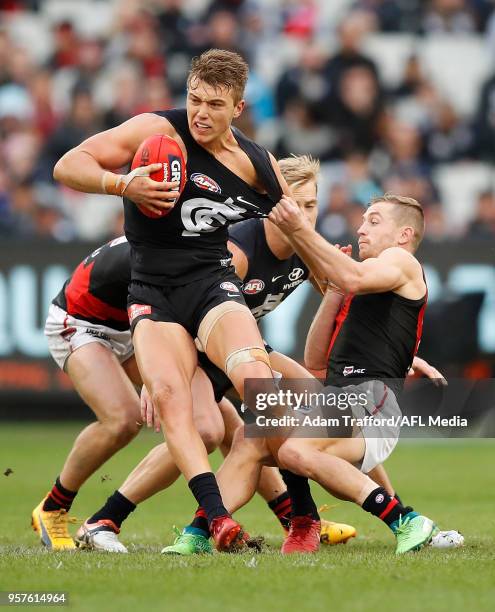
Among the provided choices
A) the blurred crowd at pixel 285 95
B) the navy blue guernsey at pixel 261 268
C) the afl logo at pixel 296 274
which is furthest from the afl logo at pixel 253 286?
the blurred crowd at pixel 285 95

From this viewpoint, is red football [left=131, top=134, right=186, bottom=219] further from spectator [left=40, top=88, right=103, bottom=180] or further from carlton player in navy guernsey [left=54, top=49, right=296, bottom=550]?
spectator [left=40, top=88, right=103, bottom=180]

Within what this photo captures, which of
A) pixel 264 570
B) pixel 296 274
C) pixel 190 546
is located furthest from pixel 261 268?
pixel 264 570

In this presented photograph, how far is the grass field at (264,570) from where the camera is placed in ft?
15.8

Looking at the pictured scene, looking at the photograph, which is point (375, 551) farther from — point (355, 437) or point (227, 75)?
point (227, 75)

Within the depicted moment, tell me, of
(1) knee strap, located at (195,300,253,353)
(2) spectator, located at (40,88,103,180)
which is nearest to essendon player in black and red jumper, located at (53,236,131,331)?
(1) knee strap, located at (195,300,253,353)

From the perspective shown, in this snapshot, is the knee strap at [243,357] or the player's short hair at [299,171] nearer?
the knee strap at [243,357]

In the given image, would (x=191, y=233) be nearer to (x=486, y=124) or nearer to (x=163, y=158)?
(x=163, y=158)

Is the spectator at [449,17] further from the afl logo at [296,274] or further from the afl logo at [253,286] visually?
the afl logo at [253,286]

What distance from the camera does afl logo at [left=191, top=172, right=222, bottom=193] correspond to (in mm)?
6562

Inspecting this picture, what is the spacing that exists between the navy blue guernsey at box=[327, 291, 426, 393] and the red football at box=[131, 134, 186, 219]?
1.22m

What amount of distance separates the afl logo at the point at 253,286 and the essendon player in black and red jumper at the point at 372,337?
625 millimetres

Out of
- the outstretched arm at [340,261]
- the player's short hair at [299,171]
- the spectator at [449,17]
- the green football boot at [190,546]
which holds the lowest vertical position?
the green football boot at [190,546]

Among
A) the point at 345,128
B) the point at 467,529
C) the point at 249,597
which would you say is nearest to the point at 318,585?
the point at 249,597

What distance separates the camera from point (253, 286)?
7508mm
